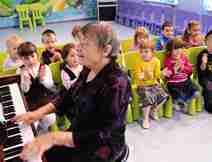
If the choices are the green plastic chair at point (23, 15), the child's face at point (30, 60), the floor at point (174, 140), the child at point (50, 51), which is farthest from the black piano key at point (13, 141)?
the green plastic chair at point (23, 15)

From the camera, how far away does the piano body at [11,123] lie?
130 centimetres

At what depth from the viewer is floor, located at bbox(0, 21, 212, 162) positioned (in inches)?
109

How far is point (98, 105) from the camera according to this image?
1.53 m

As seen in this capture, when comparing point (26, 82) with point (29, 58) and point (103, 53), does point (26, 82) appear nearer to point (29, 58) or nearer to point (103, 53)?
point (29, 58)

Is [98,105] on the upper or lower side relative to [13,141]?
upper

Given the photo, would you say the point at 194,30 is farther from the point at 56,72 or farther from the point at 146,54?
the point at 56,72

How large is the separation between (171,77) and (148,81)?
0.31 m

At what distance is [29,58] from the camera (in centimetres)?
263

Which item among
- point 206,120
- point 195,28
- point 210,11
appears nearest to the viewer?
point 206,120

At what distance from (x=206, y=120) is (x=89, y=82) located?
2.22 metres

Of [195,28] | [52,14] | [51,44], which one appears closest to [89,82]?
[51,44]

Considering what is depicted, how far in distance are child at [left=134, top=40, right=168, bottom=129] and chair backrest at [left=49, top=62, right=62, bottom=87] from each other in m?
0.85

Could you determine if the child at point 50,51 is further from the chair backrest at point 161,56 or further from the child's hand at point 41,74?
the chair backrest at point 161,56

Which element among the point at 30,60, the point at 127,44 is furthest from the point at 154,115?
the point at 30,60
